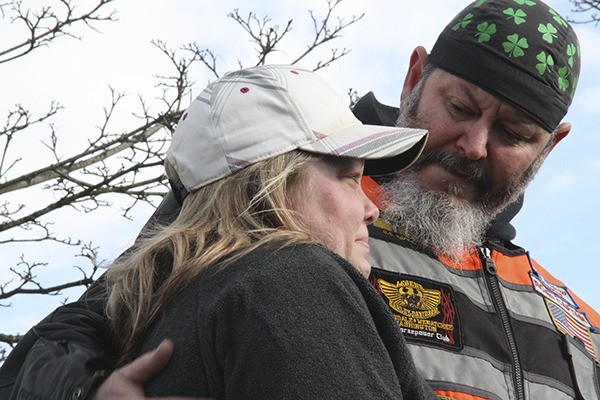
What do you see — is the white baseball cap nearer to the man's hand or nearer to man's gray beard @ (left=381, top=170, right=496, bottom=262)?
the man's hand

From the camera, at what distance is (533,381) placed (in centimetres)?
299

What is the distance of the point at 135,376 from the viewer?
6.00 feet

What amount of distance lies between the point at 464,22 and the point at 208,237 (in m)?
2.11

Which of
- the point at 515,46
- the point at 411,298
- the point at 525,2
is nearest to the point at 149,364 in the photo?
the point at 411,298

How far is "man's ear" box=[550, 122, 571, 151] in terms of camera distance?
3.79 m

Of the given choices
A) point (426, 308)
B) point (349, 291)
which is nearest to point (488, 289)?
point (426, 308)

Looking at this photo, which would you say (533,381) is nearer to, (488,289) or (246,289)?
(488,289)

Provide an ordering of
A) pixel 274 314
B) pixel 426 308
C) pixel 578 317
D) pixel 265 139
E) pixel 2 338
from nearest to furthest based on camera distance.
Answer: pixel 274 314, pixel 265 139, pixel 426 308, pixel 578 317, pixel 2 338

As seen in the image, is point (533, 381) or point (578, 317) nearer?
point (533, 381)

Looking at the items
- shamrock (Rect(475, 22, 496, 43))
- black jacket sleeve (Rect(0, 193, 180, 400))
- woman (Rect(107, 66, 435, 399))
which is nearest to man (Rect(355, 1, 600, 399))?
shamrock (Rect(475, 22, 496, 43))

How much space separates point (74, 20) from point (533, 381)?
418 cm

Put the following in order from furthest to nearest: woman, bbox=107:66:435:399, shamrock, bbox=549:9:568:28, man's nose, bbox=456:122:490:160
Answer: shamrock, bbox=549:9:568:28 < man's nose, bbox=456:122:490:160 < woman, bbox=107:66:435:399

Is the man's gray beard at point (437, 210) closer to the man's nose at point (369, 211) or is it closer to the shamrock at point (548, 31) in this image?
the shamrock at point (548, 31)

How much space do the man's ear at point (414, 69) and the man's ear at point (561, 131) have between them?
62 cm
